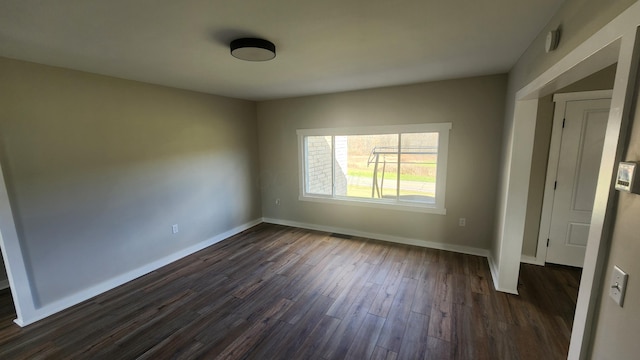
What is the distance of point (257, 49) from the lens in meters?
1.90

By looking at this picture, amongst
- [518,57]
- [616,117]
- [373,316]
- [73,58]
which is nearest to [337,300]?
[373,316]

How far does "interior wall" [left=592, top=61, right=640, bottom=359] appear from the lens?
788 millimetres

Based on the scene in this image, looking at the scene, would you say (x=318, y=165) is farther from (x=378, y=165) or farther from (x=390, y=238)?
(x=390, y=238)

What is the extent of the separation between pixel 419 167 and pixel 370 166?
77 cm

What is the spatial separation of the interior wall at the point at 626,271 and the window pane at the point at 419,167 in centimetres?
283

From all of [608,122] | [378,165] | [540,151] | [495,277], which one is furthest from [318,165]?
[608,122]

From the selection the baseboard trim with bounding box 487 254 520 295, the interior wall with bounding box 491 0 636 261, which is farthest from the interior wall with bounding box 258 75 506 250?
the interior wall with bounding box 491 0 636 261

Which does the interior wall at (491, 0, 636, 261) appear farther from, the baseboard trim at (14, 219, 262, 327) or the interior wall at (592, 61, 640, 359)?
the baseboard trim at (14, 219, 262, 327)

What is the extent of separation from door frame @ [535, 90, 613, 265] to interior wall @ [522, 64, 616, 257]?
1.3 inches

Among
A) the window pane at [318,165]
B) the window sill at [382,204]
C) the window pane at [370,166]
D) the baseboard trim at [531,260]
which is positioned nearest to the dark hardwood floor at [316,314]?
the baseboard trim at [531,260]

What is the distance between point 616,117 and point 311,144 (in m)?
3.92

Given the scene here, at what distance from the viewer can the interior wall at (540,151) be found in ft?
9.07

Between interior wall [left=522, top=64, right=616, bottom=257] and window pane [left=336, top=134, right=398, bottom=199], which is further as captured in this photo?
window pane [left=336, top=134, right=398, bottom=199]

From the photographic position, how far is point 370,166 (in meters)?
4.16
